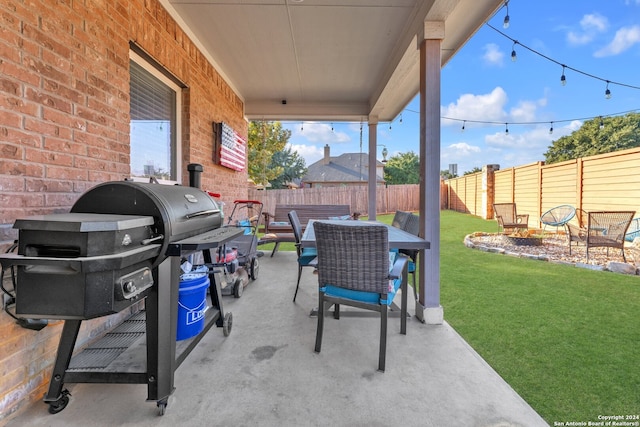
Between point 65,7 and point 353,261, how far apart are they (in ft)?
7.61

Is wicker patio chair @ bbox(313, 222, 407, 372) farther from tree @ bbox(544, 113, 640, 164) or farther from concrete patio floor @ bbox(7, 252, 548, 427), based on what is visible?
tree @ bbox(544, 113, 640, 164)

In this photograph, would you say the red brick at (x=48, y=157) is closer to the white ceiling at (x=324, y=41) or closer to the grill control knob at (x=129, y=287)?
the grill control knob at (x=129, y=287)

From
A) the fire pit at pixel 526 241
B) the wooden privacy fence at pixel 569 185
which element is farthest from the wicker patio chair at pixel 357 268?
the wooden privacy fence at pixel 569 185

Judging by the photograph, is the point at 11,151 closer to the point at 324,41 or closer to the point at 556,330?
the point at 324,41

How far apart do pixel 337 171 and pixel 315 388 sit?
Result: 24006mm

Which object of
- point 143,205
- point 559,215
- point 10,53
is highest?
point 10,53

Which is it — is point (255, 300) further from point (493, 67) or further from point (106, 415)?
point (493, 67)

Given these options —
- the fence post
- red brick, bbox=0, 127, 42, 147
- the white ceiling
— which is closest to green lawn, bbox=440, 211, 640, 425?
the white ceiling

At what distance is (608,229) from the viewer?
4.66 meters

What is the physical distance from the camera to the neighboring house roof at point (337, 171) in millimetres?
24516

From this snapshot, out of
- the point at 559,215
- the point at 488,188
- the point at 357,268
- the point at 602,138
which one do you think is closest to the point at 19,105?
the point at 357,268

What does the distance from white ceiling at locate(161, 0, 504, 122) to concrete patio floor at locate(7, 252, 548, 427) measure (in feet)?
9.04

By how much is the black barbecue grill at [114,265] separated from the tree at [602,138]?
2978 centimetres

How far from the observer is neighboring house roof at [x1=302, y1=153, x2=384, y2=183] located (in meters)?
24.5
